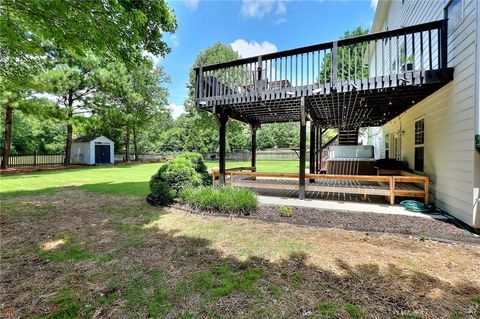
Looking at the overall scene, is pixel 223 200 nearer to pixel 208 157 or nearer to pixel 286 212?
pixel 286 212

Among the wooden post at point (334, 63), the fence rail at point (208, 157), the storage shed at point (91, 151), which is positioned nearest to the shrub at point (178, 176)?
the wooden post at point (334, 63)

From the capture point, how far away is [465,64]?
4.24 m

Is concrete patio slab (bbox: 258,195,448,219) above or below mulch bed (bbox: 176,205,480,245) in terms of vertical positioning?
above

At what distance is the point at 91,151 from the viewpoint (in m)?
21.6

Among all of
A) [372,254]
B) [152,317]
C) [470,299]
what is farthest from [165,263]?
[470,299]

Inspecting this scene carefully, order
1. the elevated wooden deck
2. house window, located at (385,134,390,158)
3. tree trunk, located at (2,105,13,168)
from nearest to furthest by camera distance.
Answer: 1. the elevated wooden deck
2. house window, located at (385,134,390,158)
3. tree trunk, located at (2,105,13,168)

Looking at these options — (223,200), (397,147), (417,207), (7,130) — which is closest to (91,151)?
(7,130)

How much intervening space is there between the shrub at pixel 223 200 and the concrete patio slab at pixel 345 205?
38.6 inches

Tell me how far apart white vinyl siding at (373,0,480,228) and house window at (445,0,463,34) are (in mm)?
109

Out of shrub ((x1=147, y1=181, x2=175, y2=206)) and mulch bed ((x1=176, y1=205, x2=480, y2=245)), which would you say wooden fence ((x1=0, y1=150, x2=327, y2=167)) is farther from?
mulch bed ((x1=176, y1=205, x2=480, y2=245))

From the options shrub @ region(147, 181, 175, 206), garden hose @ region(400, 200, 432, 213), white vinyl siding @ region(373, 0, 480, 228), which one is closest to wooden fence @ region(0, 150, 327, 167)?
shrub @ region(147, 181, 175, 206)

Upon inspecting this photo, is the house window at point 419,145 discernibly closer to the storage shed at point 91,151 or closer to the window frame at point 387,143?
the window frame at point 387,143

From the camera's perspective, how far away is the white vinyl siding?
410cm

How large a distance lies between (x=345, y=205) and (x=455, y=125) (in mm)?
2803
